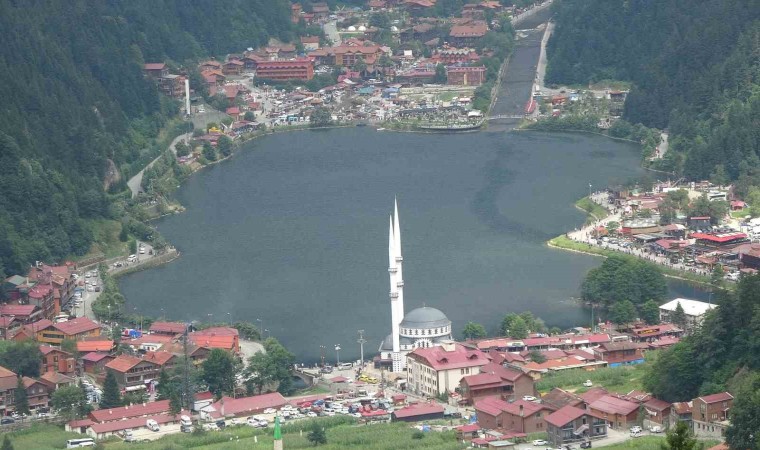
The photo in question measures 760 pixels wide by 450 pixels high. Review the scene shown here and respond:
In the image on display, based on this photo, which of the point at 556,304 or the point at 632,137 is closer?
the point at 556,304

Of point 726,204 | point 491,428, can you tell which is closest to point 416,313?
point 491,428

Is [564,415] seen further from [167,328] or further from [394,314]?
[167,328]

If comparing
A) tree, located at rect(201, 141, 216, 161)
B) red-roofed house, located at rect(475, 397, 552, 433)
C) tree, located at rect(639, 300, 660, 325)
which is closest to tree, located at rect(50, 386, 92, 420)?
red-roofed house, located at rect(475, 397, 552, 433)

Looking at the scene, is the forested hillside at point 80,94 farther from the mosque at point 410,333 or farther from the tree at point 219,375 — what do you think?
the mosque at point 410,333

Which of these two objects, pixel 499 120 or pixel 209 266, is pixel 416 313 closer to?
pixel 209 266

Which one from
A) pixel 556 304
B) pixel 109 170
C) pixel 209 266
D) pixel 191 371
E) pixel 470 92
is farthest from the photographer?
pixel 470 92

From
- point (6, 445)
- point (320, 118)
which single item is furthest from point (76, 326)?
point (320, 118)

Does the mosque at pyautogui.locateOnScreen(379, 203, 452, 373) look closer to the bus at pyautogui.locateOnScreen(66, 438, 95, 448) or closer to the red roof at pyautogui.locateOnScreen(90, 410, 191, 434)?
the red roof at pyautogui.locateOnScreen(90, 410, 191, 434)
